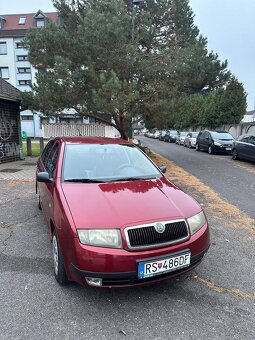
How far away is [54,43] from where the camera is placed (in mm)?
12086

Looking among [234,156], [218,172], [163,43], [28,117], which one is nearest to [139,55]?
[163,43]

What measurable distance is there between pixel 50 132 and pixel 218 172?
1991 cm

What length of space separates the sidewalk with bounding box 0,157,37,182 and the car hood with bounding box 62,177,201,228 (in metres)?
6.64

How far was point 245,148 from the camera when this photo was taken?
47.1 ft

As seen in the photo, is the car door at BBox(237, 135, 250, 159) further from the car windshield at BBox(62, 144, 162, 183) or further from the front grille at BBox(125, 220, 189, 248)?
the front grille at BBox(125, 220, 189, 248)

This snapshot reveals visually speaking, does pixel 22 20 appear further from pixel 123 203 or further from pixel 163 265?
pixel 163 265

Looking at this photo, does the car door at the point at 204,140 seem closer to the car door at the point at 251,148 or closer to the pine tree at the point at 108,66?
the car door at the point at 251,148

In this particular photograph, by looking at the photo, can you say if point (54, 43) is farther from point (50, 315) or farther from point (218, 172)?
point (50, 315)

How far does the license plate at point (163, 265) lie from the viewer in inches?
103

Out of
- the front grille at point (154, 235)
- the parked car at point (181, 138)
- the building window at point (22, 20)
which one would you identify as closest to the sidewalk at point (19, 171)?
Answer: the front grille at point (154, 235)

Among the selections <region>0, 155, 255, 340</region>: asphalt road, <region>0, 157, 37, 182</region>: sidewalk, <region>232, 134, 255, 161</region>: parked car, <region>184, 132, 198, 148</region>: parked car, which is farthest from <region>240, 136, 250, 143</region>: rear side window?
<region>0, 155, 255, 340</region>: asphalt road

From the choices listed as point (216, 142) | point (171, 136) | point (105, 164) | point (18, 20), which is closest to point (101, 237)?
point (105, 164)

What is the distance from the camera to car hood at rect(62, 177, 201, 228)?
2768 millimetres

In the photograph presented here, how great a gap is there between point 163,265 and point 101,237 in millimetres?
654
